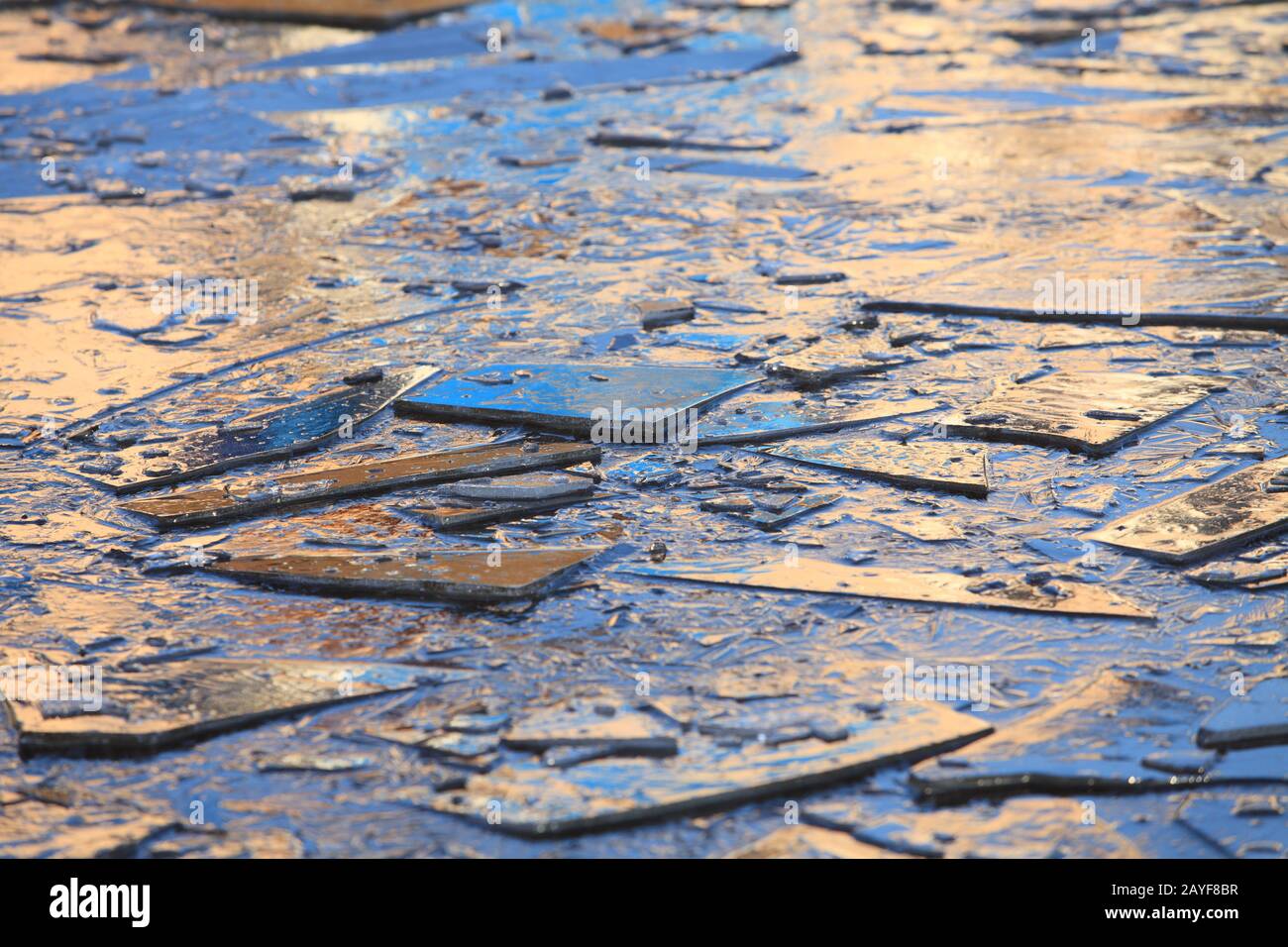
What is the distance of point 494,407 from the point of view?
5109 mm

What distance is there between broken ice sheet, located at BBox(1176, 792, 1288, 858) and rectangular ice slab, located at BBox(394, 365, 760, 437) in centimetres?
239

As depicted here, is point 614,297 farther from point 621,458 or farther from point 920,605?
point 920,605

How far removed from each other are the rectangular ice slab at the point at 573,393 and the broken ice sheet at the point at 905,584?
1025 mm

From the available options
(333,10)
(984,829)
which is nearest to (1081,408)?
(984,829)

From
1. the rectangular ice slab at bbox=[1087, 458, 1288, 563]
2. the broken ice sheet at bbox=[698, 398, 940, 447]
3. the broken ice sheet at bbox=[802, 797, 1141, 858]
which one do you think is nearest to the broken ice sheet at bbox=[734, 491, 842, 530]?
the broken ice sheet at bbox=[698, 398, 940, 447]

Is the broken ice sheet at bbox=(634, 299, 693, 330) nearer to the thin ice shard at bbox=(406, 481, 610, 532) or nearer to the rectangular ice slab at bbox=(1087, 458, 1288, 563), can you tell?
the thin ice shard at bbox=(406, 481, 610, 532)

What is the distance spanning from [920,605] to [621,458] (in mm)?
1343

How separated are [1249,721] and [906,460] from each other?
165 centimetres

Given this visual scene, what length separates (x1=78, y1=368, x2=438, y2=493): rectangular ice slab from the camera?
4750mm

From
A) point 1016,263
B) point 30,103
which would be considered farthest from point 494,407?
point 30,103

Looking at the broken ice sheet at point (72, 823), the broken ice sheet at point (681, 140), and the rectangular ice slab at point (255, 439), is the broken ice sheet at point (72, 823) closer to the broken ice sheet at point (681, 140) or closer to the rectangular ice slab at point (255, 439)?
the rectangular ice slab at point (255, 439)

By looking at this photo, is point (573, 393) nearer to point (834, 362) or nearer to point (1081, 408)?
point (834, 362)

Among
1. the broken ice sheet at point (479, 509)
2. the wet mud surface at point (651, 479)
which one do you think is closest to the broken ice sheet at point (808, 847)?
the wet mud surface at point (651, 479)

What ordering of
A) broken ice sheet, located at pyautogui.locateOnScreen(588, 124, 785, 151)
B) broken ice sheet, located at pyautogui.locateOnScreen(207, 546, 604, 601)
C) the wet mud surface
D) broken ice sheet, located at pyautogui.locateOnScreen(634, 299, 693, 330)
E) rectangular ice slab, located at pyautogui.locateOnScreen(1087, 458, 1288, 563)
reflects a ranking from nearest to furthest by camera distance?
the wet mud surface
broken ice sheet, located at pyautogui.locateOnScreen(207, 546, 604, 601)
rectangular ice slab, located at pyautogui.locateOnScreen(1087, 458, 1288, 563)
broken ice sheet, located at pyautogui.locateOnScreen(634, 299, 693, 330)
broken ice sheet, located at pyautogui.locateOnScreen(588, 124, 785, 151)
